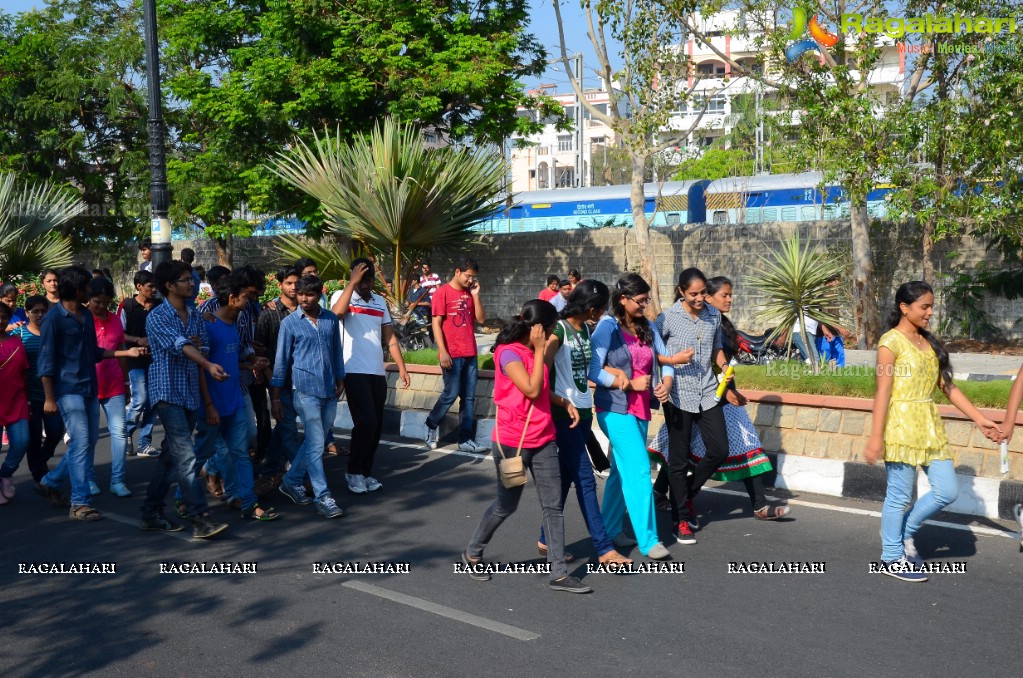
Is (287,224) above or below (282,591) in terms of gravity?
above

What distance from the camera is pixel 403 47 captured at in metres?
20.4

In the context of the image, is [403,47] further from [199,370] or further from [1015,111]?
[199,370]

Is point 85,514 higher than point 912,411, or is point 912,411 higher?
point 912,411

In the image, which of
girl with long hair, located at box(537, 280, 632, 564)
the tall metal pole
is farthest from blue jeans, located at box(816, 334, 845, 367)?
the tall metal pole

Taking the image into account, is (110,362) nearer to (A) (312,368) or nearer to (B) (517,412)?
(A) (312,368)

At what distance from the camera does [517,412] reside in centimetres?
559

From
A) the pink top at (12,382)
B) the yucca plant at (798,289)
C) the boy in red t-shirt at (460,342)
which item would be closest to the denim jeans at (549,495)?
the boy in red t-shirt at (460,342)

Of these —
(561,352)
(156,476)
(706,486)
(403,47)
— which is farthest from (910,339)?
(403,47)

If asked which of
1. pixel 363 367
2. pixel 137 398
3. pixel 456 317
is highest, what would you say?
pixel 456 317

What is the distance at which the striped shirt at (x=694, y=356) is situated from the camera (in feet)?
22.1

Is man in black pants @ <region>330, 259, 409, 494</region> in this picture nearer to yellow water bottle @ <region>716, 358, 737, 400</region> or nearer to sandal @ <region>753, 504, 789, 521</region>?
yellow water bottle @ <region>716, 358, 737, 400</region>

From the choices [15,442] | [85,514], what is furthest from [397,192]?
[85,514]

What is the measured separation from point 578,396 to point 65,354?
3746 mm

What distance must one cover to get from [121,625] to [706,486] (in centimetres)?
448
